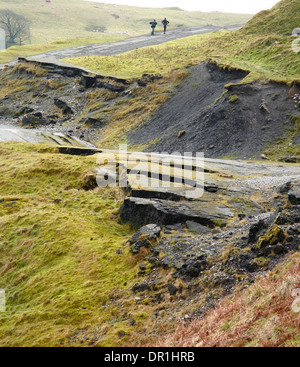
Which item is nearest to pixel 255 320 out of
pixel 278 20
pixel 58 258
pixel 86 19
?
pixel 58 258

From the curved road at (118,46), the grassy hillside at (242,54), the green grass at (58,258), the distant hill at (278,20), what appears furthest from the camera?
the curved road at (118,46)

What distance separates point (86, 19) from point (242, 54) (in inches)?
5553

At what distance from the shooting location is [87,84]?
206ft

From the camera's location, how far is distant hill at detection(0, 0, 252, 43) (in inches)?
5940

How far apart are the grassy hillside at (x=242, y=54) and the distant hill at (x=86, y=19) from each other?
80.7 metres

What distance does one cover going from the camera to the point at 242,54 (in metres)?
56.2

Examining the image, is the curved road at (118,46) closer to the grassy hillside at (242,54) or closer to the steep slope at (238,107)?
the grassy hillside at (242,54)

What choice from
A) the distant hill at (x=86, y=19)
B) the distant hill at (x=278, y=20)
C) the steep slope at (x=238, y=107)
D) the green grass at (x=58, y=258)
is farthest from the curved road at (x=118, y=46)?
the green grass at (x=58, y=258)

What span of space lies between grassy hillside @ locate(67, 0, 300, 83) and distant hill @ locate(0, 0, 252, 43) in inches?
3177

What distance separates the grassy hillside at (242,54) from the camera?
159 ft

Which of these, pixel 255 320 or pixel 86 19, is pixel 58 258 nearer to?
pixel 255 320

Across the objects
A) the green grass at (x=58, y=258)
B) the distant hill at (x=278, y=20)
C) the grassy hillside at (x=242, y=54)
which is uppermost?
the distant hill at (x=278, y=20)
